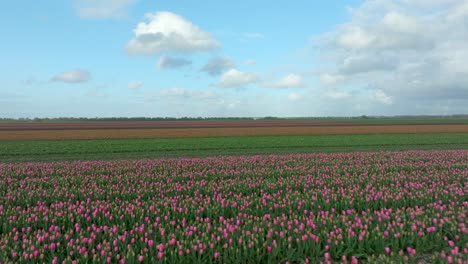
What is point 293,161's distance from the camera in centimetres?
1622

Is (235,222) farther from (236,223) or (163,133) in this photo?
(163,133)

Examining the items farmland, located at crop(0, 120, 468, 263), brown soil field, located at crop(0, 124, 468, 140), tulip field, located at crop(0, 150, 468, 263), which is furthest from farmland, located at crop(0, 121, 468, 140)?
tulip field, located at crop(0, 150, 468, 263)

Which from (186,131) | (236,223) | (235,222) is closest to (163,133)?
(186,131)

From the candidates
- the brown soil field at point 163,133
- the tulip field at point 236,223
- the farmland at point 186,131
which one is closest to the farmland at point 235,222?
the tulip field at point 236,223

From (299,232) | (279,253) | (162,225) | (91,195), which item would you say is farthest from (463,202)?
(91,195)

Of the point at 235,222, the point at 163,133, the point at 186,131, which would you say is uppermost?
the point at 186,131

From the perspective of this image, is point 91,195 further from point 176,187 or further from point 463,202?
point 463,202

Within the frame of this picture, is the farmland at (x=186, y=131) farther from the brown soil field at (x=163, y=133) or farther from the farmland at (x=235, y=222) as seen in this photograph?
the farmland at (x=235, y=222)

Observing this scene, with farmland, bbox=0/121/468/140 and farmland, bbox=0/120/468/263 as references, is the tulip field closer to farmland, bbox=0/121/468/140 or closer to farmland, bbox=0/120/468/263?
farmland, bbox=0/120/468/263

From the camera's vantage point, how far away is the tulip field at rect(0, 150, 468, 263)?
4934 millimetres

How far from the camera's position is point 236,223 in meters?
6.38

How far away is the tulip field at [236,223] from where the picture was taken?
194 inches

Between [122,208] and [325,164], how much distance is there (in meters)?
11.2

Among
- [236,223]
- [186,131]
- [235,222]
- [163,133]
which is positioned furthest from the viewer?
[186,131]
